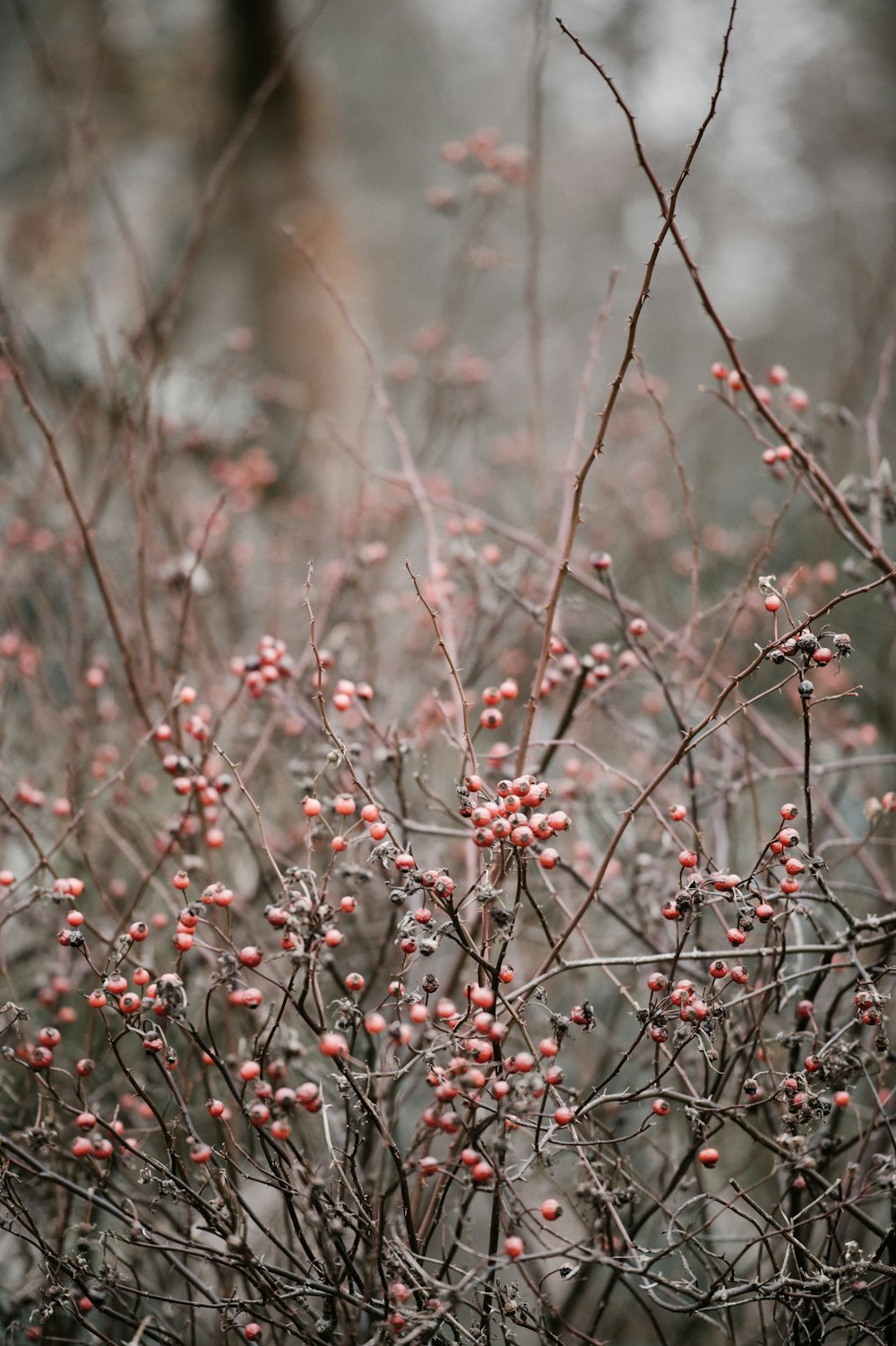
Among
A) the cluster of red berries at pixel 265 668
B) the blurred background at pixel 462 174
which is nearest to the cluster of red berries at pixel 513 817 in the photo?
the cluster of red berries at pixel 265 668

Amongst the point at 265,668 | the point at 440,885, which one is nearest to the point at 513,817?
the point at 440,885

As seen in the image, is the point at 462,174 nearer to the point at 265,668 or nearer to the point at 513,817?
the point at 265,668

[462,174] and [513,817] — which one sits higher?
[462,174]

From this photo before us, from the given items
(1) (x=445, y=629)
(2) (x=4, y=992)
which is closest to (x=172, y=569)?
(1) (x=445, y=629)

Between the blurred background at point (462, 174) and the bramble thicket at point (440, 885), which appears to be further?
the blurred background at point (462, 174)

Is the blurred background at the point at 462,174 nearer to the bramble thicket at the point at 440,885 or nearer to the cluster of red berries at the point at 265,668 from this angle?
the bramble thicket at the point at 440,885

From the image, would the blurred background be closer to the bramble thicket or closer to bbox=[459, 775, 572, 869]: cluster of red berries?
the bramble thicket

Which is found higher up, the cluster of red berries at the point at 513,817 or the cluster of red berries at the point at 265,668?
the cluster of red berries at the point at 265,668

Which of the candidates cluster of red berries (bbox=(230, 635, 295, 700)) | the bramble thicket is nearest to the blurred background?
the bramble thicket

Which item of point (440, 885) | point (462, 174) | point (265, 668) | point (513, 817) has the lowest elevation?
point (440, 885)

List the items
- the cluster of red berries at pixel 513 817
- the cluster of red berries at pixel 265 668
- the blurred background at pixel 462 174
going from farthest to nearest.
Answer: the blurred background at pixel 462 174 < the cluster of red berries at pixel 265 668 < the cluster of red berries at pixel 513 817

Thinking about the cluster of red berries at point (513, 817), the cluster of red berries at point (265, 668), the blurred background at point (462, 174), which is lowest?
the cluster of red berries at point (513, 817)

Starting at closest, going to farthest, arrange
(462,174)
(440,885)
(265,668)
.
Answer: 1. (440,885)
2. (265,668)
3. (462,174)

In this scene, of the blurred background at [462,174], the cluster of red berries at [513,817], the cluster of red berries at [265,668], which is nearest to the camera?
the cluster of red berries at [513,817]
